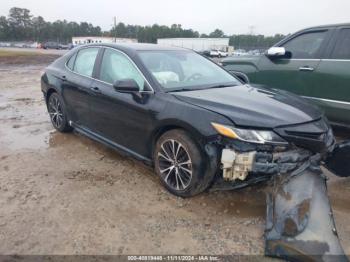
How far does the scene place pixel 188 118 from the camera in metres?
3.55

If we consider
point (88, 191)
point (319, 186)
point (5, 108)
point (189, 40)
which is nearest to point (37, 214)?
point (88, 191)

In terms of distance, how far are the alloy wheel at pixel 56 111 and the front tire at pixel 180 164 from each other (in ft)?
8.63

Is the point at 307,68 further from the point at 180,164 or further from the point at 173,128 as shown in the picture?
the point at 180,164

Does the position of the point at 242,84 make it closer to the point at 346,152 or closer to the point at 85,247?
the point at 346,152

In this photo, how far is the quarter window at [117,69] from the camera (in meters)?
4.23

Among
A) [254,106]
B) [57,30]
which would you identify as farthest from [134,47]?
[57,30]

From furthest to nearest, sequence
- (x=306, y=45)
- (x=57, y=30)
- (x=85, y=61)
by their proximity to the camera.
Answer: (x=57, y=30)
(x=306, y=45)
(x=85, y=61)

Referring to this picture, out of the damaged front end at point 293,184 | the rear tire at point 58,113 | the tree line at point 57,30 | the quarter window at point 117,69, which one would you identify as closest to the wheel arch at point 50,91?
the rear tire at point 58,113

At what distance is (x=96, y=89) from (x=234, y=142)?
7.43 ft

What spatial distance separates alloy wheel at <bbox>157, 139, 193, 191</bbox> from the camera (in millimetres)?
3666

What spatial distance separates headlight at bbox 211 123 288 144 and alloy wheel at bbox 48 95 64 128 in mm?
3525

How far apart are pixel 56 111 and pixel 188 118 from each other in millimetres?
3324

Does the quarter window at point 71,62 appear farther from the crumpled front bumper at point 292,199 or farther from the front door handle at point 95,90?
the crumpled front bumper at point 292,199

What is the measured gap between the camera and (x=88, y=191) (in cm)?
402
